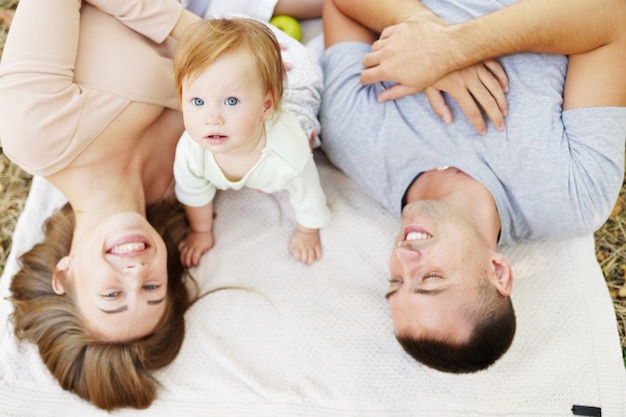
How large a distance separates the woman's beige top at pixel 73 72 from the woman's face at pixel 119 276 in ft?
1.01

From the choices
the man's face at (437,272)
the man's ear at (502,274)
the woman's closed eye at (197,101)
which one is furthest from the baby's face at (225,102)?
the man's ear at (502,274)

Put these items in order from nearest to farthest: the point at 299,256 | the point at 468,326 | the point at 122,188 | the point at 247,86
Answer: the point at 247,86 → the point at 468,326 → the point at 122,188 → the point at 299,256

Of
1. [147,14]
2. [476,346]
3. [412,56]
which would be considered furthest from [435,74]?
[147,14]

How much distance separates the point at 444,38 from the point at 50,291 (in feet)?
5.30

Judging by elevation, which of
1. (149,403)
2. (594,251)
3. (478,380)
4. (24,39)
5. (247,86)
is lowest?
(149,403)

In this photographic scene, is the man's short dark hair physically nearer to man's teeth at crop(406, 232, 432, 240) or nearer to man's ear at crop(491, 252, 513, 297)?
man's ear at crop(491, 252, 513, 297)

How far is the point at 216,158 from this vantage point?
6.05ft

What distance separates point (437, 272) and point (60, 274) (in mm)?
1238

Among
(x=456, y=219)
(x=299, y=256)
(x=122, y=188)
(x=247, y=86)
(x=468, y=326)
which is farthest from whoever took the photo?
(x=299, y=256)

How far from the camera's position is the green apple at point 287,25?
246cm

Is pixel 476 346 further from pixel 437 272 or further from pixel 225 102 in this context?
pixel 225 102

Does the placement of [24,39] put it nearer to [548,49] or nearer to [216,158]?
[216,158]

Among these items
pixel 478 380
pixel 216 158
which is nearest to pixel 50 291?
pixel 216 158

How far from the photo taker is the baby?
1483mm
